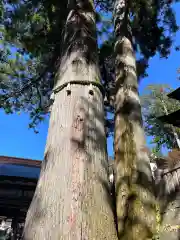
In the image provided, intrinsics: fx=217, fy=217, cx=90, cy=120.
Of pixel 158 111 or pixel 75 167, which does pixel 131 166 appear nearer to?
pixel 75 167

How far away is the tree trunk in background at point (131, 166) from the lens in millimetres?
1643

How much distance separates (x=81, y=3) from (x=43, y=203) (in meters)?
2.69

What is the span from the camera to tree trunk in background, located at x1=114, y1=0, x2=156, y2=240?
164cm

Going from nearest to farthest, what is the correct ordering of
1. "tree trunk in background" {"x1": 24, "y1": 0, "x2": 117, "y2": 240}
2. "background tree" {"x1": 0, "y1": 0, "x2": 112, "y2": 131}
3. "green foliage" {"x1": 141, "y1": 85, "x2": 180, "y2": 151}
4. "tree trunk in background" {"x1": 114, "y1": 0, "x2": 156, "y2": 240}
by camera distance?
"tree trunk in background" {"x1": 24, "y1": 0, "x2": 117, "y2": 240} < "tree trunk in background" {"x1": 114, "y1": 0, "x2": 156, "y2": 240} < "background tree" {"x1": 0, "y1": 0, "x2": 112, "y2": 131} < "green foliage" {"x1": 141, "y1": 85, "x2": 180, "y2": 151}

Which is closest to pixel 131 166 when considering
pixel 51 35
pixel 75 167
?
pixel 75 167

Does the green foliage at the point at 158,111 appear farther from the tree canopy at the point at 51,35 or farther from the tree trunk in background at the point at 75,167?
the tree trunk in background at the point at 75,167

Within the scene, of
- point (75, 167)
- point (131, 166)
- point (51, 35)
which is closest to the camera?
point (75, 167)

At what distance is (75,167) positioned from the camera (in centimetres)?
133

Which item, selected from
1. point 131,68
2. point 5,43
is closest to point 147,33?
point 131,68

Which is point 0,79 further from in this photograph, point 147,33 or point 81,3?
point 81,3

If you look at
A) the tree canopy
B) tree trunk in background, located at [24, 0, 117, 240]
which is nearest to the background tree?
the tree canopy

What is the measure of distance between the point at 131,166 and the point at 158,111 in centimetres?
2067

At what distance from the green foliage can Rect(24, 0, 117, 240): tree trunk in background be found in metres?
18.4

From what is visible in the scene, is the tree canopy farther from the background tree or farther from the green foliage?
the green foliage
